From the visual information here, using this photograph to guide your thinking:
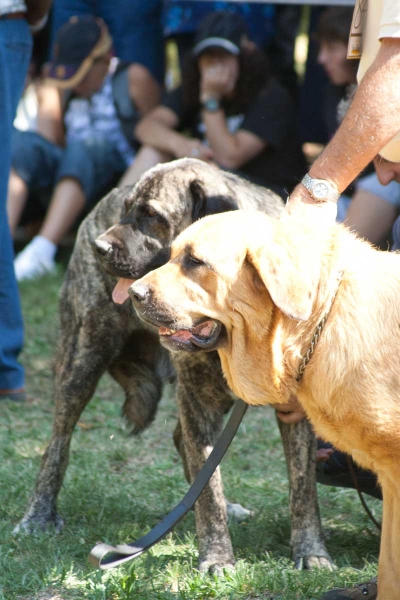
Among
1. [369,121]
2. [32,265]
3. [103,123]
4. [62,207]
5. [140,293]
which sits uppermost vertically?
[369,121]

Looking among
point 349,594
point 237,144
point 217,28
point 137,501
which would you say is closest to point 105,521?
point 137,501

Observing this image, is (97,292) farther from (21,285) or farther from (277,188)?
(21,285)

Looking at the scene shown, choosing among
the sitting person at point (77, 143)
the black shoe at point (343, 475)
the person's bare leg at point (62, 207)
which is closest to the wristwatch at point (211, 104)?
the sitting person at point (77, 143)

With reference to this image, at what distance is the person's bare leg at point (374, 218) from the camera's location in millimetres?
6184

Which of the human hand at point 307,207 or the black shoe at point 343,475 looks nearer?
the human hand at point 307,207

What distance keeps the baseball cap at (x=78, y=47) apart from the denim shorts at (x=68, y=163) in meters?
0.63

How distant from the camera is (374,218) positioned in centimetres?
623

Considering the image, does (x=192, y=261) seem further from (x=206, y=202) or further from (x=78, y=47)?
(x=78, y=47)

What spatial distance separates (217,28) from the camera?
7.52 meters

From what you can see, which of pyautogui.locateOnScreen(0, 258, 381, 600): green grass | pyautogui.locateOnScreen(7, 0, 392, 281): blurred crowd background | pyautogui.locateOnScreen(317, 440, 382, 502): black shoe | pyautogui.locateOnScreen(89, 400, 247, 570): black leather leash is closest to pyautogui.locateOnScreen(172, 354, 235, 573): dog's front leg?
pyautogui.locateOnScreen(0, 258, 381, 600): green grass

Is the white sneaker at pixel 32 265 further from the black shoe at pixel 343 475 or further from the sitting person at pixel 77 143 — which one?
the black shoe at pixel 343 475

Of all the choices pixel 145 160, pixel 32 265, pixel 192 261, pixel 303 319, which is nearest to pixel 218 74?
pixel 145 160

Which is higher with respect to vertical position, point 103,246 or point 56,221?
point 103,246

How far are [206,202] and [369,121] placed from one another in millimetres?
985
